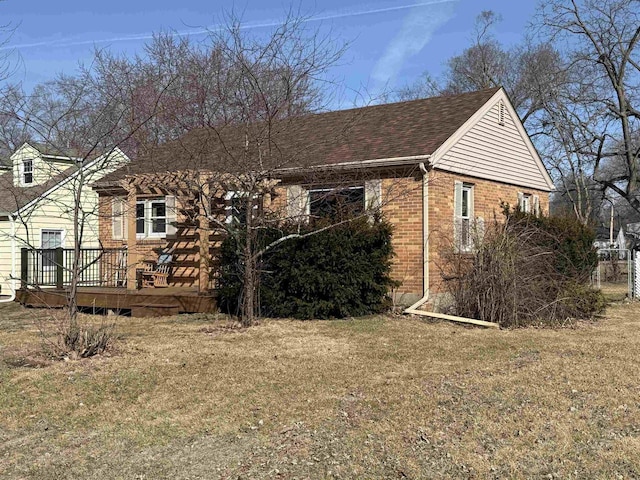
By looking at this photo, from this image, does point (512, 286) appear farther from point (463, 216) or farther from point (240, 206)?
point (240, 206)

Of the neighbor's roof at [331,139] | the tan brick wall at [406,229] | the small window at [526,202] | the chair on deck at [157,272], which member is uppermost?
the neighbor's roof at [331,139]

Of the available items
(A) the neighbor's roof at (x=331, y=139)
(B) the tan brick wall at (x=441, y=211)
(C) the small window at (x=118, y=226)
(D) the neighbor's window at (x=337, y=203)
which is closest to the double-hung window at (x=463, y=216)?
(B) the tan brick wall at (x=441, y=211)

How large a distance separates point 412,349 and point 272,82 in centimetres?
509

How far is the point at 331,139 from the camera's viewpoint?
545 inches

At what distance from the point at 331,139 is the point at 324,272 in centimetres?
371

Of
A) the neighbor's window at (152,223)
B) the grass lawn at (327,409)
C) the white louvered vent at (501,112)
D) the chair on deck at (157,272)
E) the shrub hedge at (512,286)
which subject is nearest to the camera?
the grass lawn at (327,409)

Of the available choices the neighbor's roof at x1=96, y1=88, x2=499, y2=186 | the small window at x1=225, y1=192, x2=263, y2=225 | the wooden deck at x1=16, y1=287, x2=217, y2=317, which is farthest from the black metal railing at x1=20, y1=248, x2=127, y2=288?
the small window at x1=225, y1=192, x2=263, y2=225

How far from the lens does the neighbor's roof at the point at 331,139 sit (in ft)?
35.3

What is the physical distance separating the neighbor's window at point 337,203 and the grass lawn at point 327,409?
3.34 m

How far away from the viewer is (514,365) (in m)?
7.54

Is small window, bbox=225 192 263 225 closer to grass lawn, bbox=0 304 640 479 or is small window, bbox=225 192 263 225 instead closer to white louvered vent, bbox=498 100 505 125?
grass lawn, bbox=0 304 640 479

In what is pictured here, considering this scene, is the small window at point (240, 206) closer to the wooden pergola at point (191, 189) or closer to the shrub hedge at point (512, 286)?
the wooden pergola at point (191, 189)

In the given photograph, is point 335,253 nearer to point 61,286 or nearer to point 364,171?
point 364,171

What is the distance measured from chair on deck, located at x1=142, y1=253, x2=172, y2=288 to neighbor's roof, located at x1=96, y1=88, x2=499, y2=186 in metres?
2.36
